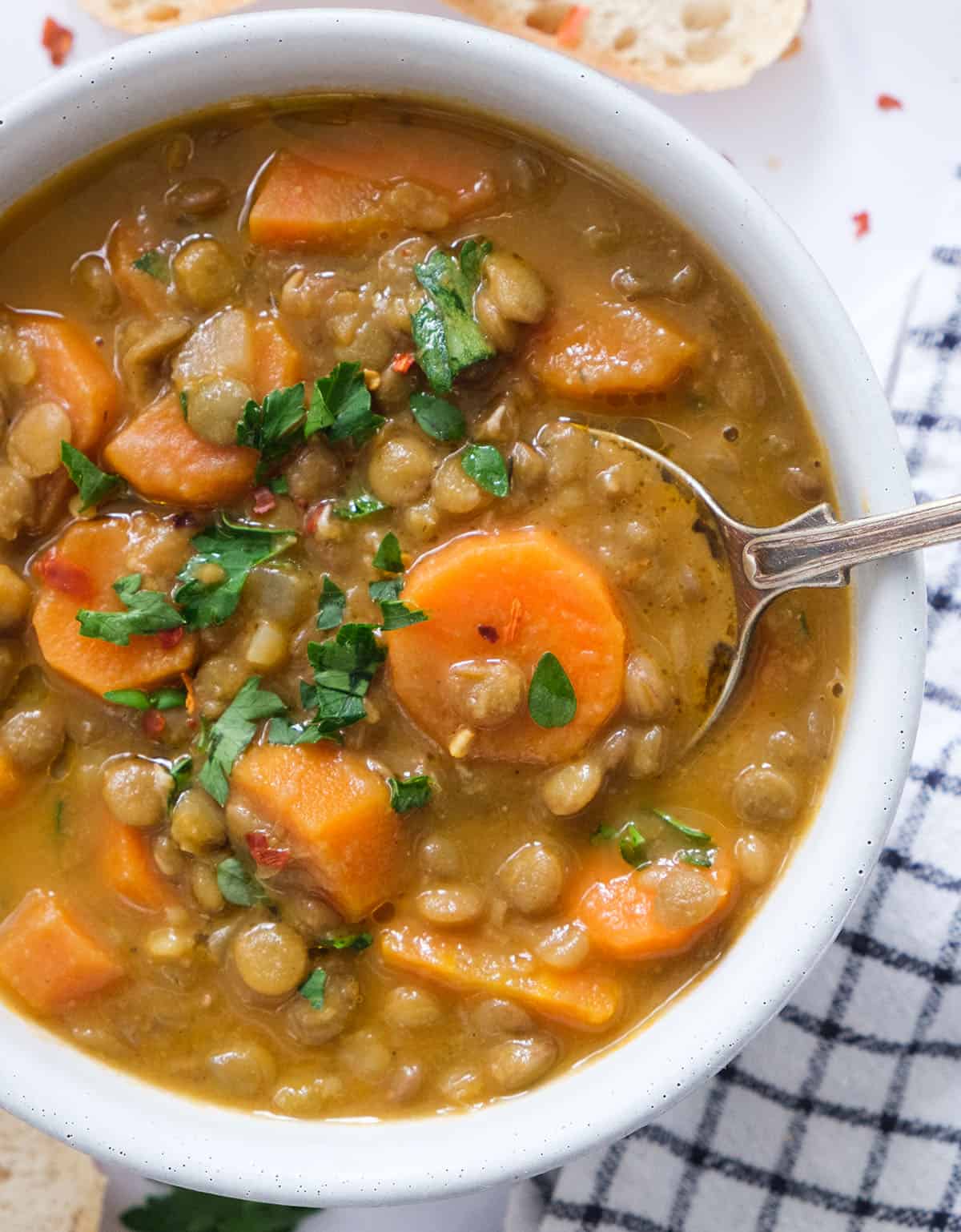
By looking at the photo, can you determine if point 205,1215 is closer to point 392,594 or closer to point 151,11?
point 392,594

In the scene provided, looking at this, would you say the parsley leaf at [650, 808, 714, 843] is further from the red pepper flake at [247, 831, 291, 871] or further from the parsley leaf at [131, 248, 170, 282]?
the parsley leaf at [131, 248, 170, 282]

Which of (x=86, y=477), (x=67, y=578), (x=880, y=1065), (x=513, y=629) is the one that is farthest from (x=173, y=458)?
(x=880, y=1065)

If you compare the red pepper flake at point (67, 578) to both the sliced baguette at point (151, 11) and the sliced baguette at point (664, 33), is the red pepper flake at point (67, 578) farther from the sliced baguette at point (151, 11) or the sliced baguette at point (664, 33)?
the sliced baguette at point (664, 33)

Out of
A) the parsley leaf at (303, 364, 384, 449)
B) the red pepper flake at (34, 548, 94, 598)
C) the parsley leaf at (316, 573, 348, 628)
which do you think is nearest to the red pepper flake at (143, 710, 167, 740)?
the red pepper flake at (34, 548, 94, 598)

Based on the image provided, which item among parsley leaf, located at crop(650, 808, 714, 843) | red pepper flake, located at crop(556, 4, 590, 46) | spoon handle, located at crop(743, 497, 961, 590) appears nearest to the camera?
spoon handle, located at crop(743, 497, 961, 590)

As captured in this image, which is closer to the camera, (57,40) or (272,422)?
(272,422)

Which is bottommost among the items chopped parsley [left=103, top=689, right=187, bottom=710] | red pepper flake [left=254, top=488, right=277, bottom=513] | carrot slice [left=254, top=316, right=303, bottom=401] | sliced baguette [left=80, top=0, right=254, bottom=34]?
chopped parsley [left=103, top=689, right=187, bottom=710]

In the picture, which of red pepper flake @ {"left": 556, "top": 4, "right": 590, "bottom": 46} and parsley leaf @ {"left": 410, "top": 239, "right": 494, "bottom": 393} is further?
red pepper flake @ {"left": 556, "top": 4, "right": 590, "bottom": 46}

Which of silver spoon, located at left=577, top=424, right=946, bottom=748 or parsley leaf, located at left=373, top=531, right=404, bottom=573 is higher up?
silver spoon, located at left=577, top=424, right=946, bottom=748
